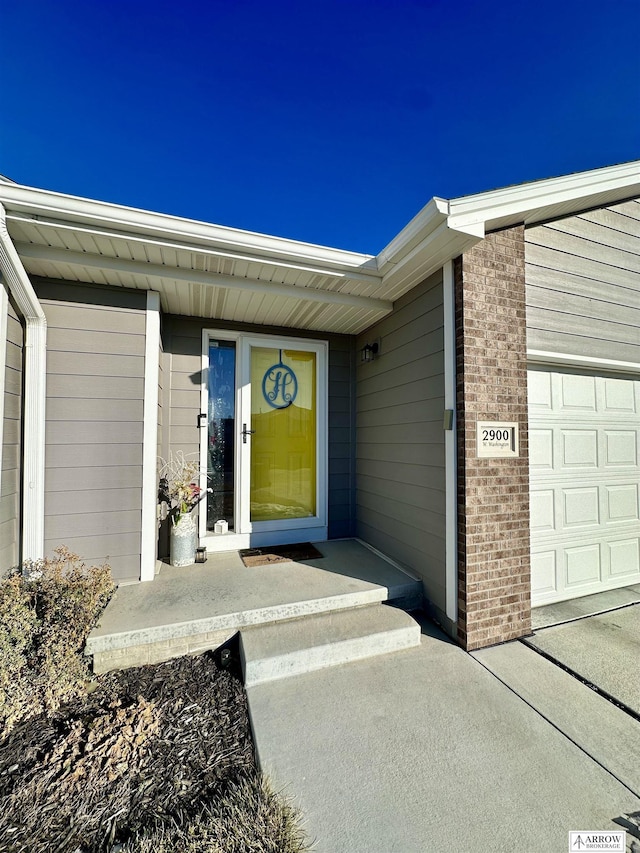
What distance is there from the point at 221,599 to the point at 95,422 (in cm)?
177

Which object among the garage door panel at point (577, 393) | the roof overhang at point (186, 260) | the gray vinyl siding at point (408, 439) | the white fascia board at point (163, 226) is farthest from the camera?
the garage door panel at point (577, 393)

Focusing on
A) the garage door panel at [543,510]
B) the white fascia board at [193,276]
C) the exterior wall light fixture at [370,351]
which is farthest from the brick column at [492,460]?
the exterior wall light fixture at [370,351]

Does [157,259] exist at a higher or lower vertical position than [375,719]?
higher

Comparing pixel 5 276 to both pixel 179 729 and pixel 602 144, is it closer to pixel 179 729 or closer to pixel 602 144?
pixel 179 729

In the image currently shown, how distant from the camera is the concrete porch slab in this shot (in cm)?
235

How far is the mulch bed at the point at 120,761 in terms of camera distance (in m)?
1.41

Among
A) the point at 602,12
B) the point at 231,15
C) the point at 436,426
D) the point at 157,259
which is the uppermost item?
the point at 231,15

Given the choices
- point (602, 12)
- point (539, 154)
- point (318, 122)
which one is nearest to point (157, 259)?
point (318, 122)

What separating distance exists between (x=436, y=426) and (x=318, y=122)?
4678mm

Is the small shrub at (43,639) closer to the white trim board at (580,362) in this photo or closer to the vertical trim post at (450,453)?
the vertical trim post at (450,453)

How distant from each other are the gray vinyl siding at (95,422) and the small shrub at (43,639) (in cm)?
59

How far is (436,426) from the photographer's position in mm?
2871

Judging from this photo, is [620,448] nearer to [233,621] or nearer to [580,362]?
[580,362]

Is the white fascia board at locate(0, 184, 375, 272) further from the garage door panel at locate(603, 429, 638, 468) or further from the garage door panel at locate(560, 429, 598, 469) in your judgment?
the garage door panel at locate(603, 429, 638, 468)
